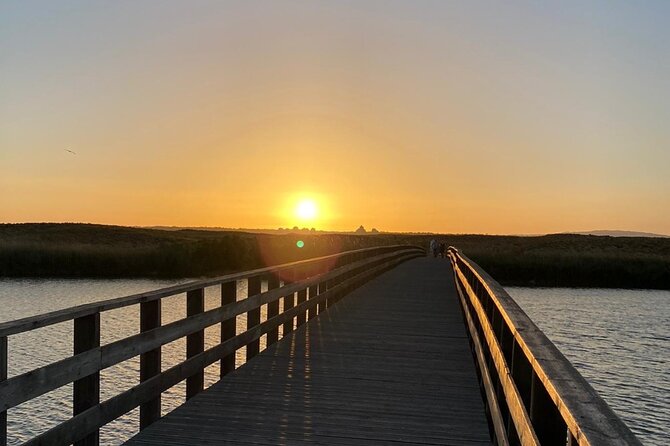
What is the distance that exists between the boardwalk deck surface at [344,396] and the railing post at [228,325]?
14 centimetres

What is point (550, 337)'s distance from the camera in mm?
29359

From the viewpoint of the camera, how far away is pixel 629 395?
19219mm

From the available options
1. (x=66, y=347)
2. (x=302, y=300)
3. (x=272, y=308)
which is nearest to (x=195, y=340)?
(x=272, y=308)

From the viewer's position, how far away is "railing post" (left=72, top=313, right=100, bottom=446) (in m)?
5.21

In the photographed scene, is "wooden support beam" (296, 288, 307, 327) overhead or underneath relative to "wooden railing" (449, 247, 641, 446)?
underneath

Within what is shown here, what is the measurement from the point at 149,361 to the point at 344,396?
229cm

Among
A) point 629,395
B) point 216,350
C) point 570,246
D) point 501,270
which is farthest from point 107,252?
point 570,246

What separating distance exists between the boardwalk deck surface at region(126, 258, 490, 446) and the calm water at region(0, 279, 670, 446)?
4.42m

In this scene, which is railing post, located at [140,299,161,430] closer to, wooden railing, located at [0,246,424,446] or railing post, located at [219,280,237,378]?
wooden railing, located at [0,246,424,446]

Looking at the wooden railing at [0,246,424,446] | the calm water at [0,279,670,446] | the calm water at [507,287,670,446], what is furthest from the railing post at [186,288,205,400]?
the calm water at [507,287,670,446]

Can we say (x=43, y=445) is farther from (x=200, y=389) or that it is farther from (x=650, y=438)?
(x=650, y=438)

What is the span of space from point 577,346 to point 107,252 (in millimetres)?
39850

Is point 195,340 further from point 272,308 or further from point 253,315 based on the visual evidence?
point 272,308

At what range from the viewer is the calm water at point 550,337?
14859 mm
